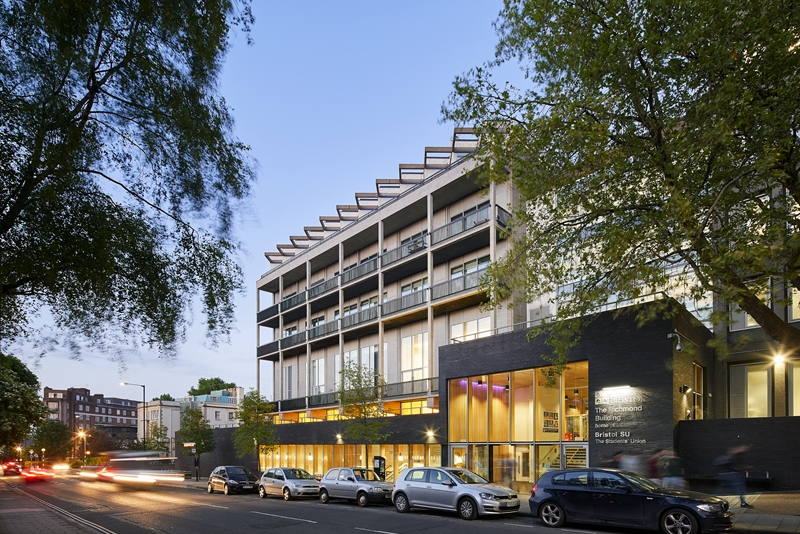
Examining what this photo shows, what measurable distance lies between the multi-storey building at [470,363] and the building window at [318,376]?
15cm

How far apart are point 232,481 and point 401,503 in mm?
13609

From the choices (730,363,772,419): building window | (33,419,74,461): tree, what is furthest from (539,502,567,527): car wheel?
(33,419,74,461): tree

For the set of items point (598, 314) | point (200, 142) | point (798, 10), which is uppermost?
point (798, 10)

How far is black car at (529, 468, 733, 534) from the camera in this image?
12789 mm

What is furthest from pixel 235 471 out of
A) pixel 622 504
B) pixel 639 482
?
pixel 639 482

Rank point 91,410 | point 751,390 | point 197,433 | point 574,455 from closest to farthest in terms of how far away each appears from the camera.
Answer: point 574,455 < point 751,390 < point 197,433 < point 91,410

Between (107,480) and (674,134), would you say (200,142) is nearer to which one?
(674,134)

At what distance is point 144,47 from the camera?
26.7 feet

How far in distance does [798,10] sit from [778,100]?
1.66 metres

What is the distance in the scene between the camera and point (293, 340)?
1838 inches

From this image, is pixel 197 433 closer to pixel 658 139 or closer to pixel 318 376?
pixel 318 376

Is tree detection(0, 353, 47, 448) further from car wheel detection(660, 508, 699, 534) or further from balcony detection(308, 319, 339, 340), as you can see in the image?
car wheel detection(660, 508, 699, 534)

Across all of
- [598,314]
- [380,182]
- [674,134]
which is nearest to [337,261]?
[380,182]

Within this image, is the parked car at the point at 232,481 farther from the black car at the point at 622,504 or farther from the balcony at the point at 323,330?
the black car at the point at 622,504
